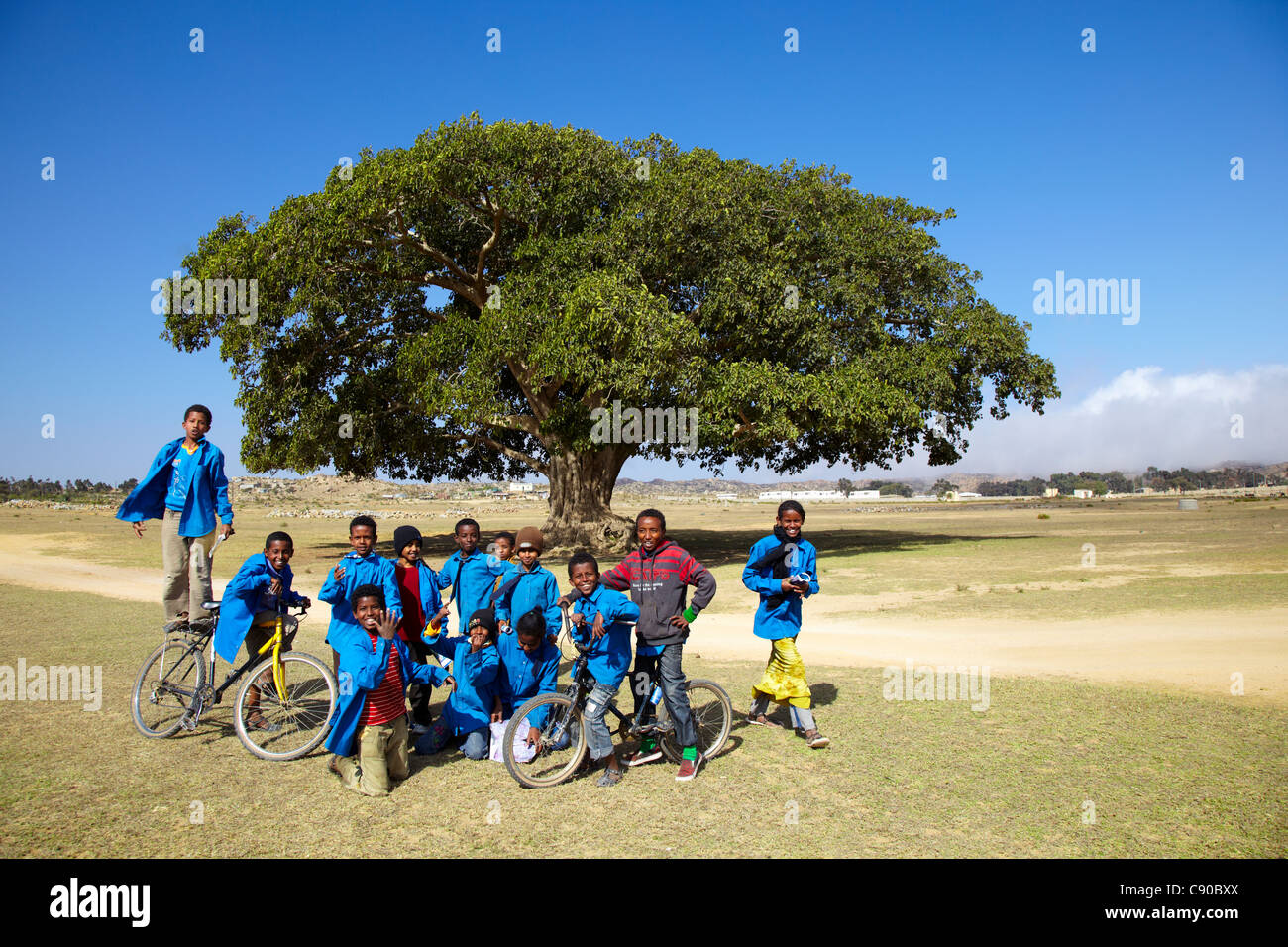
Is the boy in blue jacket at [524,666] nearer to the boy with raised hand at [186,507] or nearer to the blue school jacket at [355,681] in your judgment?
the blue school jacket at [355,681]

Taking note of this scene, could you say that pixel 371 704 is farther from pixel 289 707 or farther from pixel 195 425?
pixel 195 425

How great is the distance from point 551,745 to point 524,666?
2.06ft

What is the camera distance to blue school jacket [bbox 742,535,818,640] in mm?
6082

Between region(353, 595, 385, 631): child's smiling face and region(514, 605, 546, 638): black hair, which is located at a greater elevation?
region(353, 595, 385, 631): child's smiling face

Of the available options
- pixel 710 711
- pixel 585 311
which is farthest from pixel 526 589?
pixel 585 311

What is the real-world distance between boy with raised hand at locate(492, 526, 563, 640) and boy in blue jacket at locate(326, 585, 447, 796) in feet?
2.75

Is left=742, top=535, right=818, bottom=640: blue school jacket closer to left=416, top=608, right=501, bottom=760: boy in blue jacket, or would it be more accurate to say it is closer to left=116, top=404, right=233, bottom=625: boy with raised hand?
left=416, top=608, right=501, bottom=760: boy in blue jacket

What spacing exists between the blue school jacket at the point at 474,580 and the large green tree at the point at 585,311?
39.1ft

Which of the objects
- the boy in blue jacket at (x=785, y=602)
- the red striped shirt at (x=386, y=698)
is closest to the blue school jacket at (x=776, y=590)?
the boy in blue jacket at (x=785, y=602)

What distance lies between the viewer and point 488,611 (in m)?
5.64

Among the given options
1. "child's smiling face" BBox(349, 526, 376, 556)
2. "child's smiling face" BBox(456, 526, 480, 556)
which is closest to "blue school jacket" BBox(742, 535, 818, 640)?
"child's smiling face" BBox(456, 526, 480, 556)

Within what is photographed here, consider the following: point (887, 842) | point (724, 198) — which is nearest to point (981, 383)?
point (724, 198)

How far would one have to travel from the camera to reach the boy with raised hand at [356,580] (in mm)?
5344
